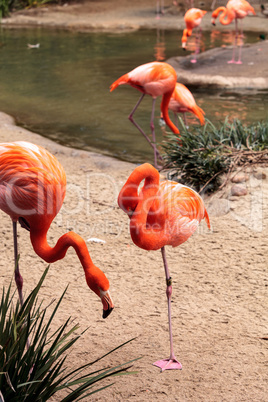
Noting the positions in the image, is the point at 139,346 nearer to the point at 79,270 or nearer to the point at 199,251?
the point at 79,270

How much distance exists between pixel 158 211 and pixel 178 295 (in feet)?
2.88

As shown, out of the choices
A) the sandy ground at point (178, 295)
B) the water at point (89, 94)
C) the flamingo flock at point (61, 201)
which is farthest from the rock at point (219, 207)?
the water at point (89, 94)

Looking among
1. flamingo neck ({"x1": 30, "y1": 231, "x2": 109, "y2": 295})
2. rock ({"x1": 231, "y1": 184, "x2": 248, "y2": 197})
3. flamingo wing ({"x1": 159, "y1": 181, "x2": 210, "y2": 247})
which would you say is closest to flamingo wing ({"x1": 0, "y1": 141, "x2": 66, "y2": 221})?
flamingo neck ({"x1": 30, "y1": 231, "x2": 109, "y2": 295})

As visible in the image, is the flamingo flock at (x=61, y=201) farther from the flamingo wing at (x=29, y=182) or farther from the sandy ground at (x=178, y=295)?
the sandy ground at (x=178, y=295)

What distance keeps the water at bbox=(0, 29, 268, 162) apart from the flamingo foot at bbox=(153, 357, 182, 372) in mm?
3844

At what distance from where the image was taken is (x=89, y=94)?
31.1ft

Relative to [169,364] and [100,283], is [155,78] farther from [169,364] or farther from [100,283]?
[100,283]

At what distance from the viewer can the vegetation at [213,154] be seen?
16.8 feet

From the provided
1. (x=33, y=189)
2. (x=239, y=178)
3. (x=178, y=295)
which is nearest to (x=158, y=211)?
(x=33, y=189)

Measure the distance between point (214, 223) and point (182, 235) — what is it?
158 cm

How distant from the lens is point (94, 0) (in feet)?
66.0

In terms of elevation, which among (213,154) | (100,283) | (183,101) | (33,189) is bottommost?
(213,154)

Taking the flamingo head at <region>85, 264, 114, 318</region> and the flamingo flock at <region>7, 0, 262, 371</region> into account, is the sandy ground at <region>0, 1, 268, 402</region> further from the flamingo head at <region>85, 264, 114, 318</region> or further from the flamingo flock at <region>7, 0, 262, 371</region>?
the flamingo head at <region>85, 264, 114, 318</region>

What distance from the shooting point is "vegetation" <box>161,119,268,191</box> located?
5133 millimetres
